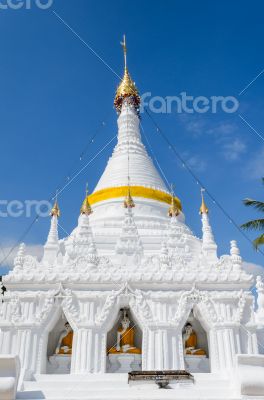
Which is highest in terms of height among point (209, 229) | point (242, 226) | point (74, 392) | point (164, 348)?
point (209, 229)

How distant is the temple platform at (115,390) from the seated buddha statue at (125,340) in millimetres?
2843

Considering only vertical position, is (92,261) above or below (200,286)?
above

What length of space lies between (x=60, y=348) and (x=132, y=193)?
43.4 ft

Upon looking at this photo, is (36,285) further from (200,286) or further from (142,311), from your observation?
(200,286)

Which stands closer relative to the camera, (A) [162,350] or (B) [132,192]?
(A) [162,350]

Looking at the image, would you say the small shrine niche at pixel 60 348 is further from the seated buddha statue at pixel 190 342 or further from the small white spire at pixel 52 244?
the small white spire at pixel 52 244

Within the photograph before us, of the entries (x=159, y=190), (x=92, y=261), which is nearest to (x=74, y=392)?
(x=92, y=261)

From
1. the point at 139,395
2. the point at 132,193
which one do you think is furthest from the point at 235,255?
the point at 132,193

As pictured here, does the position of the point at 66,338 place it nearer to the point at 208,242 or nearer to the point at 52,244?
the point at 52,244

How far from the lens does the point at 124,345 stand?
16625mm

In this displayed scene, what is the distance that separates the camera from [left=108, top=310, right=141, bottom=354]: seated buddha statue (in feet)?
53.7

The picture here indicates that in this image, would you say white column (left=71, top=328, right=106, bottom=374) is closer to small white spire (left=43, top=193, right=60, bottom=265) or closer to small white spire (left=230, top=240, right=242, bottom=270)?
small white spire (left=230, top=240, right=242, bottom=270)

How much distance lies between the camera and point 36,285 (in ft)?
54.9

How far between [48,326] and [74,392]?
4.90 m
